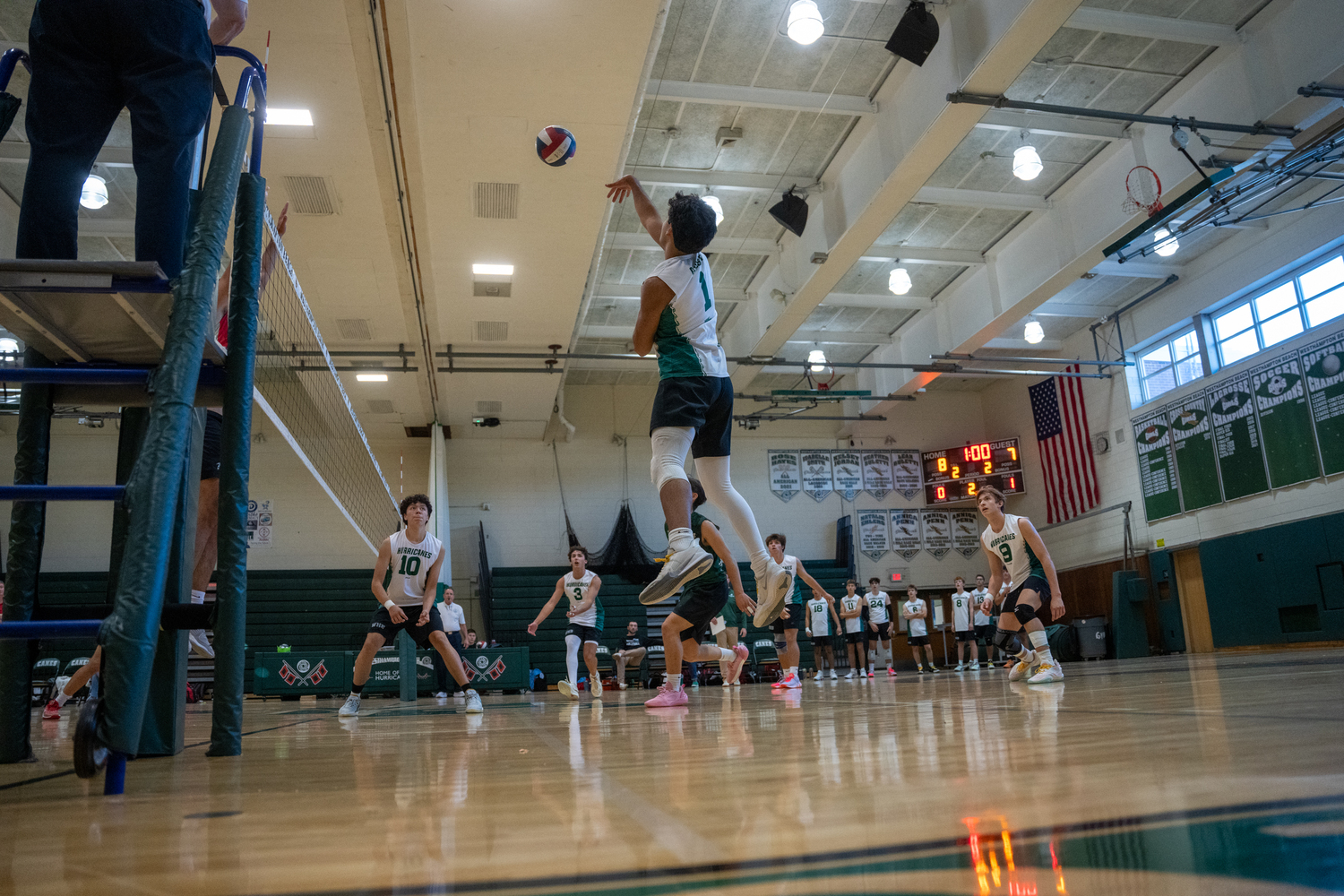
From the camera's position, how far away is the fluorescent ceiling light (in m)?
9.13

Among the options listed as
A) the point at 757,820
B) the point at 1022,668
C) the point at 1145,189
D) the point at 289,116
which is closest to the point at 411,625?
the point at 1022,668

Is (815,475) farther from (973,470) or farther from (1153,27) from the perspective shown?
(1153,27)

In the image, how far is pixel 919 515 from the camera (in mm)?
23219

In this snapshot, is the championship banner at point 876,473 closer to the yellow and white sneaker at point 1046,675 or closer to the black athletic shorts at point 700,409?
the yellow and white sneaker at point 1046,675

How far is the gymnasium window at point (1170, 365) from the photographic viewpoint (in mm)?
17812

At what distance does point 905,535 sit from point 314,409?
14.8 metres

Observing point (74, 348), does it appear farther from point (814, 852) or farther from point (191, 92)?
point (814, 852)

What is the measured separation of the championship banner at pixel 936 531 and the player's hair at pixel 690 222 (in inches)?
807

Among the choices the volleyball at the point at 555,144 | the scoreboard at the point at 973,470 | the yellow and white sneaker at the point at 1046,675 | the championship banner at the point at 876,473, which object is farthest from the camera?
the championship banner at the point at 876,473

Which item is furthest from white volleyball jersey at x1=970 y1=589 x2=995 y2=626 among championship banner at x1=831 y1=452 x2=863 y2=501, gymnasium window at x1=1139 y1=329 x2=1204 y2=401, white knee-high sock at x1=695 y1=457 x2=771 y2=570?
white knee-high sock at x1=695 y1=457 x2=771 y2=570

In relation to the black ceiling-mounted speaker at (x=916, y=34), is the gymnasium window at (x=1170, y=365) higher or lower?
lower

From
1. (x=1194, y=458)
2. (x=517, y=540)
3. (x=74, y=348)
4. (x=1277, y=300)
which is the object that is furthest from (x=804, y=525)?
(x=74, y=348)

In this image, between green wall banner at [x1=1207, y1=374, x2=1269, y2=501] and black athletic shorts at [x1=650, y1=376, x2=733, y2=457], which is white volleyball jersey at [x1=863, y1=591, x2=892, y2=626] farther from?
black athletic shorts at [x1=650, y1=376, x2=733, y2=457]

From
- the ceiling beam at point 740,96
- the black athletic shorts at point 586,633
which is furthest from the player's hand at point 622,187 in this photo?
the ceiling beam at point 740,96
